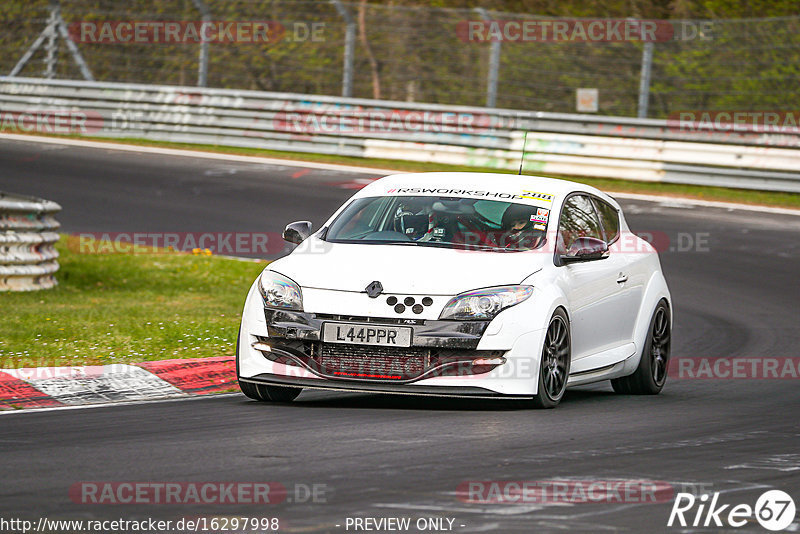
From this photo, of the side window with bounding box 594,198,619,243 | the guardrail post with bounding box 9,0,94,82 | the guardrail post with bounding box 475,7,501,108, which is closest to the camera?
the side window with bounding box 594,198,619,243

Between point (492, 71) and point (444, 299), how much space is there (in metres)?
18.0

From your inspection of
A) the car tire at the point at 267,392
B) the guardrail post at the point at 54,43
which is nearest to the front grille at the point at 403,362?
the car tire at the point at 267,392

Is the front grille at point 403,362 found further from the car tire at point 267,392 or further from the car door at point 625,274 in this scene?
the car door at point 625,274

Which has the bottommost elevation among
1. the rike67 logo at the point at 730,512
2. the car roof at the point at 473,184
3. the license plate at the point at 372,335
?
the rike67 logo at the point at 730,512

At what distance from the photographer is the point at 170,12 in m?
29.3

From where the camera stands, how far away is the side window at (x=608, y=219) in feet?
33.9

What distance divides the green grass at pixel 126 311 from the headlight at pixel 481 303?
291 cm

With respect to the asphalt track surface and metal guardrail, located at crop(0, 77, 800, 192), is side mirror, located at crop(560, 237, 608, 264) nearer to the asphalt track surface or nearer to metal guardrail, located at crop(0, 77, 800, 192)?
the asphalt track surface

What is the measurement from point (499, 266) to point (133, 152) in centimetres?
1920

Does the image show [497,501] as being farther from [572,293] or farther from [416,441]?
[572,293]

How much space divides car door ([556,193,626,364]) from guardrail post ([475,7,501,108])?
15669 mm

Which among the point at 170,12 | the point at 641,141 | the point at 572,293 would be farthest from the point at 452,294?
the point at 170,12

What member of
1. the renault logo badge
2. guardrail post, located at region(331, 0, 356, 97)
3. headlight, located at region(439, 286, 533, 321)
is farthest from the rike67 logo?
guardrail post, located at region(331, 0, 356, 97)

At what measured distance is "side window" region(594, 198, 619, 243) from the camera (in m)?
10.3
